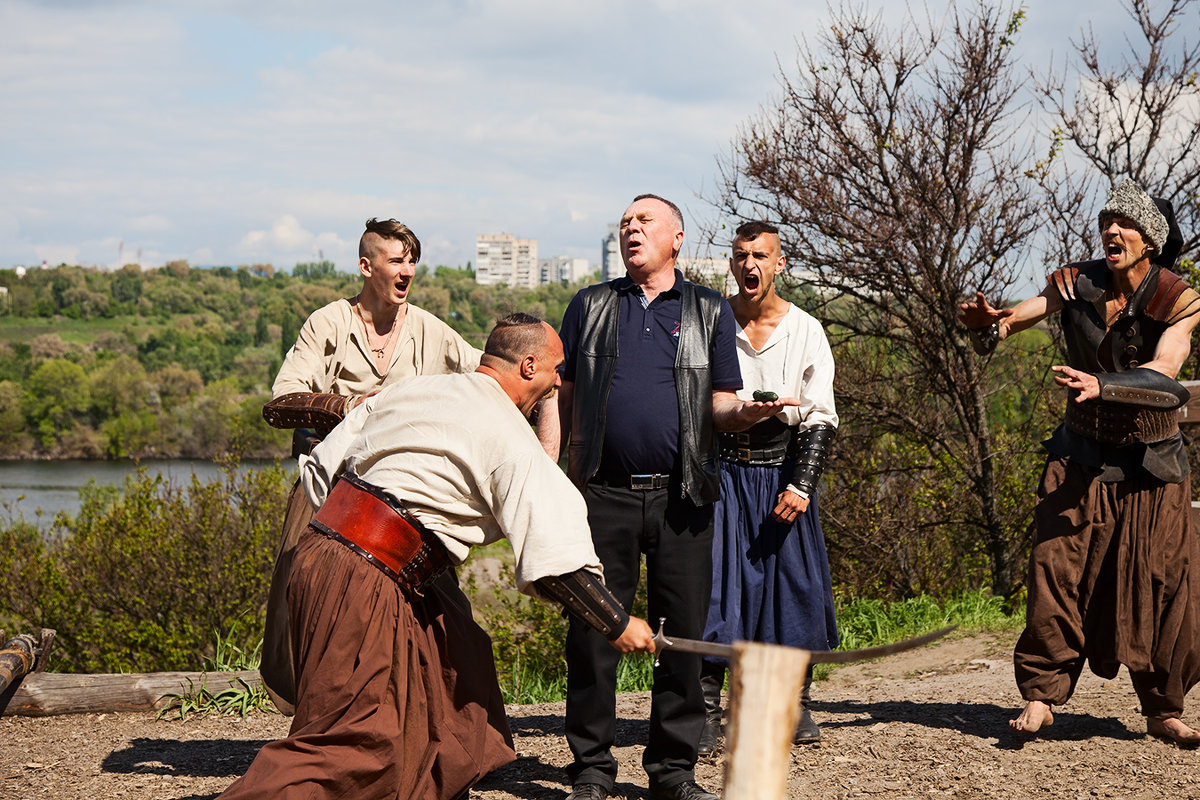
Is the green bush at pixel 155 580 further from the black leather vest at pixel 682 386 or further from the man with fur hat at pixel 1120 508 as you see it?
the man with fur hat at pixel 1120 508

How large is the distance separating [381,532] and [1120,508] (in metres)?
2.98

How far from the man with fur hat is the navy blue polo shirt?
3.37 ft

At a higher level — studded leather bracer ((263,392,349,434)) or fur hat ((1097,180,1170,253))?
fur hat ((1097,180,1170,253))

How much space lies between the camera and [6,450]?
48594 mm

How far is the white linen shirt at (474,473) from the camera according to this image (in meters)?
2.93

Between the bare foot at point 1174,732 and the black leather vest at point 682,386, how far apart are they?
2.10 metres

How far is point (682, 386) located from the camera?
154 inches

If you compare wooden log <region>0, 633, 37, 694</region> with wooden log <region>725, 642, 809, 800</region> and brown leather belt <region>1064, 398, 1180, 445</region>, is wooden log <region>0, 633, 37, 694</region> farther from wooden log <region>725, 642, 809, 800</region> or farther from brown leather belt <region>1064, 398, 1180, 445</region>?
brown leather belt <region>1064, 398, 1180, 445</region>

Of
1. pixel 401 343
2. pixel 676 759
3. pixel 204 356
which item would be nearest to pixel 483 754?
pixel 676 759

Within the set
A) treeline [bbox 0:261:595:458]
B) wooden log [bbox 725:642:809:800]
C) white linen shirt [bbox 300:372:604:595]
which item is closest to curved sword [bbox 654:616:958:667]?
wooden log [bbox 725:642:809:800]

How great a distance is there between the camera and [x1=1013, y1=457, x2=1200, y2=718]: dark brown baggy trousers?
14.0 feet

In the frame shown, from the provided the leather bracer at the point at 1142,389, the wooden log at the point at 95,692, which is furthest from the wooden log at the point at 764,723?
the wooden log at the point at 95,692

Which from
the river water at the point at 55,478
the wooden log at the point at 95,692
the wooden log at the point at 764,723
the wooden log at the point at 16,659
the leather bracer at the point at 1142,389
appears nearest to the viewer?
the wooden log at the point at 764,723

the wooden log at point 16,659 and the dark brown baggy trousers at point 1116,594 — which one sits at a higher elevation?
the dark brown baggy trousers at point 1116,594
